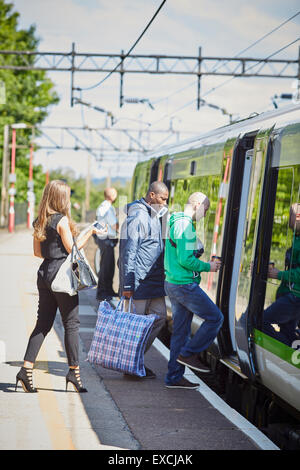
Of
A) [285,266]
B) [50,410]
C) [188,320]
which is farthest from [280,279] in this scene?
[50,410]

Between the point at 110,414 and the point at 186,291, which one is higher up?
the point at 186,291

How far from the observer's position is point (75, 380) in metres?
6.75

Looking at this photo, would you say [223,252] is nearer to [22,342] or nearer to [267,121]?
[267,121]

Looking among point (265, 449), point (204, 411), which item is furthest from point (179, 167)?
point (265, 449)

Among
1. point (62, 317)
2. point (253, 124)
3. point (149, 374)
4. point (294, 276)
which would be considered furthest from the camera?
point (253, 124)

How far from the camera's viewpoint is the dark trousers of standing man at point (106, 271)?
42.5ft

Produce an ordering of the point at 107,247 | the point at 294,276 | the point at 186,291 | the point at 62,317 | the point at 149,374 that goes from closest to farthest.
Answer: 1. the point at 294,276
2. the point at 62,317
3. the point at 186,291
4. the point at 149,374
5. the point at 107,247

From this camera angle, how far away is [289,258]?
609 cm

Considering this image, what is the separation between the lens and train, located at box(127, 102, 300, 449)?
6289 millimetres

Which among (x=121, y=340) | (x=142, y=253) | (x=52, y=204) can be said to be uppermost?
(x=52, y=204)

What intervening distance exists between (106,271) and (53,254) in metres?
6.40

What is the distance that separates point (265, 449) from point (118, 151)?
4552 cm

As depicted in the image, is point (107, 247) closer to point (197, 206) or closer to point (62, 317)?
point (197, 206)

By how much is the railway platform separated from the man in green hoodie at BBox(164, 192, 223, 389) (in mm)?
298
